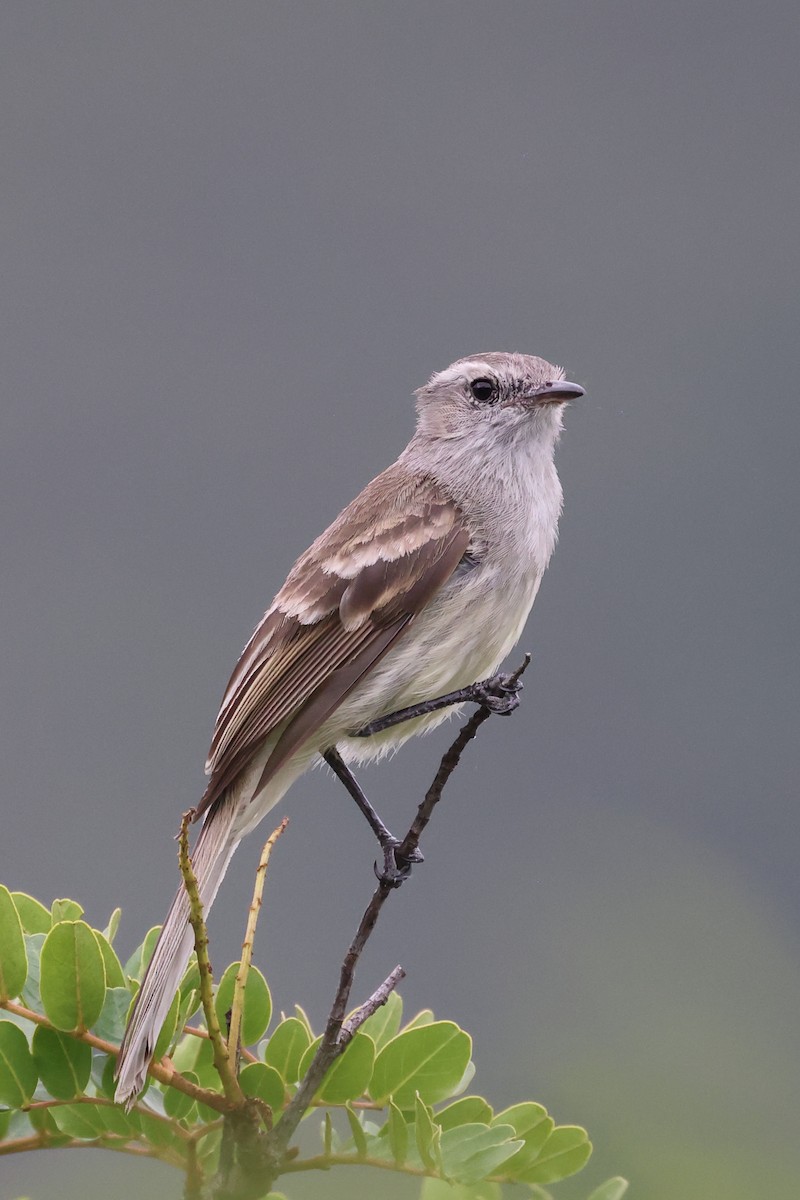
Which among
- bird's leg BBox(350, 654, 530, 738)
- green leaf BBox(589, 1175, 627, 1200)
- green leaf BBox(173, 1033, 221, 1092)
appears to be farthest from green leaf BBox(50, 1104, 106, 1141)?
bird's leg BBox(350, 654, 530, 738)

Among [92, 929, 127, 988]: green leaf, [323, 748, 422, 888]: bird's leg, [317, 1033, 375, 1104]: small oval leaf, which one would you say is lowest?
[323, 748, 422, 888]: bird's leg

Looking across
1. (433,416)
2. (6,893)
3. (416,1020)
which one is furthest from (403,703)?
(6,893)

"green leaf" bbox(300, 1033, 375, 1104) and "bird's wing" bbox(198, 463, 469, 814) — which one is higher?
"bird's wing" bbox(198, 463, 469, 814)

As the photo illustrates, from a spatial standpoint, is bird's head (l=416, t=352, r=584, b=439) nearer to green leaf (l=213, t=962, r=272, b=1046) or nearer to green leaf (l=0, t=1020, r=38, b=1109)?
green leaf (l=213, t=962, r=272, b=1046)

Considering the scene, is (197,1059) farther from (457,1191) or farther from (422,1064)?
(457,1191)

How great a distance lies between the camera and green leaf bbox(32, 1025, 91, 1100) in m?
1.15

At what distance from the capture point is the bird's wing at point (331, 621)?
2088 mm

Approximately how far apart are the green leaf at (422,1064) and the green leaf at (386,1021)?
0.10 m

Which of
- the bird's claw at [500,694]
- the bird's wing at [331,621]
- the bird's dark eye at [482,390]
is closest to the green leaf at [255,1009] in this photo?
the bird's claw at [500,694]

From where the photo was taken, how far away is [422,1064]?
49.4 inches

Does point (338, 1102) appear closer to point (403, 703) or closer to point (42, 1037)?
point (42, 1037)

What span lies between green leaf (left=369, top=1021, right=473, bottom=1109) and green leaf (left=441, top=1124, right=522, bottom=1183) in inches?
4.2

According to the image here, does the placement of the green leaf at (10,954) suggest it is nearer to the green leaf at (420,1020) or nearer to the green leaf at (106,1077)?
the green leaf at (106,1077)

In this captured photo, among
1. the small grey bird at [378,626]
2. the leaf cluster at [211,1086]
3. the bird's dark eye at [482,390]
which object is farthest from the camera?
the bird's dark eye at [482,390]
